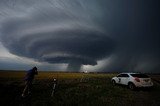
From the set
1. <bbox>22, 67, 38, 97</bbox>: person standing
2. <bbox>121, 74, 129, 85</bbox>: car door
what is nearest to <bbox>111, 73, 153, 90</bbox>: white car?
<bbox>121, 74, 129, 85</bbox>: car door

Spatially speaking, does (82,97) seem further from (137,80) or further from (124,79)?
(124,79)

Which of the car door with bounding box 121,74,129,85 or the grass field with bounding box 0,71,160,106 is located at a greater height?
the car door with bounding box 121,74,129,85

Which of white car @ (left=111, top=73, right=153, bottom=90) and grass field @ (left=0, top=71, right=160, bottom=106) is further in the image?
white car @ (left=111, top=73, right=153, bottom=90)

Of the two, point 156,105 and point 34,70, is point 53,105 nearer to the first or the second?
point 34,70

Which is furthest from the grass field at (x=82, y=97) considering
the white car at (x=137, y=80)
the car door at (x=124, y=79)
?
the car door at (x=124, y=79)

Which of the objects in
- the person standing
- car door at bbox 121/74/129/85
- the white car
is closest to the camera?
the person standing

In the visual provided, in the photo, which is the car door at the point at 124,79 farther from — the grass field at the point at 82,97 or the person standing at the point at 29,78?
the person standing at the point at 29,78

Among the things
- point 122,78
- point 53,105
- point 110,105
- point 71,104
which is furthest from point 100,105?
point 122,78

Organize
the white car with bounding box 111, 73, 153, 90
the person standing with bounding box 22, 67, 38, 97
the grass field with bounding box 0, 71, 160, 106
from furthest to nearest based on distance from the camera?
the white car with bounding box 111, 73, 153, 90, the person standing with bounding box 22, 67, 38, 97, the grass field with bounding box 0, 71, 160, 106

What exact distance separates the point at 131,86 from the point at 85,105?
895cm

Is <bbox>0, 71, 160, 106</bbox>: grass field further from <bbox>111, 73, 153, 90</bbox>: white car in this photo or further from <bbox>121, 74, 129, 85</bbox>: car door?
<bbox>121, 74, 129, 85</bbox>: car door

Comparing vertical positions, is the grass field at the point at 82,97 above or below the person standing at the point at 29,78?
below

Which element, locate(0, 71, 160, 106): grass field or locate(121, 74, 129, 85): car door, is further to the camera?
locate(121, 74, 129, 85): car door

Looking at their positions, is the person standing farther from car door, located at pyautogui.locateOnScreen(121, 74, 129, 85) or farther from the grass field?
car door, located at pyautogui.locateOnScreen(121, 74, 129, 85)
